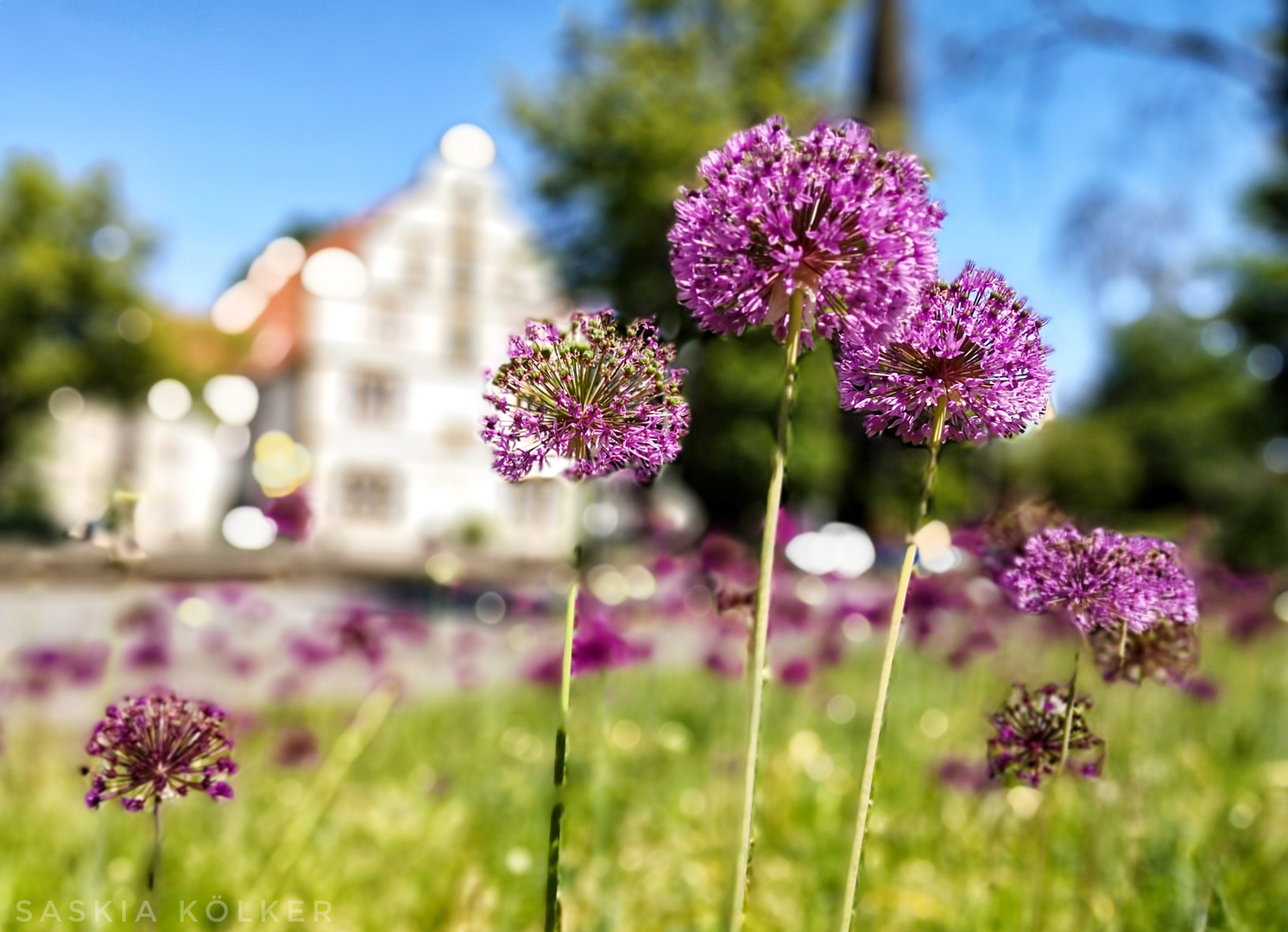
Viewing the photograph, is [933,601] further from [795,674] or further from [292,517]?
[292,517]

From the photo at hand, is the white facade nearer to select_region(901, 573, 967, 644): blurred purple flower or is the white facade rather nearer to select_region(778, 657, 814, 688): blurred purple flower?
select_region(901, 573, 967, 644): blurred purple flower

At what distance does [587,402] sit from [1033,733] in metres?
0.94

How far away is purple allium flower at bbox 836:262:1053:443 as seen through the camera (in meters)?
1.17

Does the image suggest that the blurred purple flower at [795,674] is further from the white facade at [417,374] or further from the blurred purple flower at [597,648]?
the white facade at [417,374]

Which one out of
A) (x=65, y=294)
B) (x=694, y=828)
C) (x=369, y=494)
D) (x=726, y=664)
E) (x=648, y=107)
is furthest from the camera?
(x=369, y=494)

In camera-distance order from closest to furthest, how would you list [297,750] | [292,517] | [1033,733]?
[1033,733], [292,517], [297,750]

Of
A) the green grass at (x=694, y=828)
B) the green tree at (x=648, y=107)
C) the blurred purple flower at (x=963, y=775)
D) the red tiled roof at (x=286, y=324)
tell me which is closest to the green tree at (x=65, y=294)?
the red tiled roof at (x=286, y=324)

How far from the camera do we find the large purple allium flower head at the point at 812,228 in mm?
1103

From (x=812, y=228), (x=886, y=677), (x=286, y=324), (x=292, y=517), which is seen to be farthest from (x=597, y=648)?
(x=286, y=324)

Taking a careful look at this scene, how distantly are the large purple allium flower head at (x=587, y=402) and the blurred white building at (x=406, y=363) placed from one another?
27.1m

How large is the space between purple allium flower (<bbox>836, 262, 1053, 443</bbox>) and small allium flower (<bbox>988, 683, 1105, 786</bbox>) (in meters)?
0.55

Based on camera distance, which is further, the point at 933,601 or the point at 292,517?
the point at 933,601

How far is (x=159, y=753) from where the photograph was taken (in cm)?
143

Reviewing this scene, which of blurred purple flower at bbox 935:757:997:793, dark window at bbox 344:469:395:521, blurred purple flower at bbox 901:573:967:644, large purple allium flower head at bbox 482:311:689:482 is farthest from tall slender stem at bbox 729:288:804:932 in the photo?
dark window at bbox 344:469:395:521
